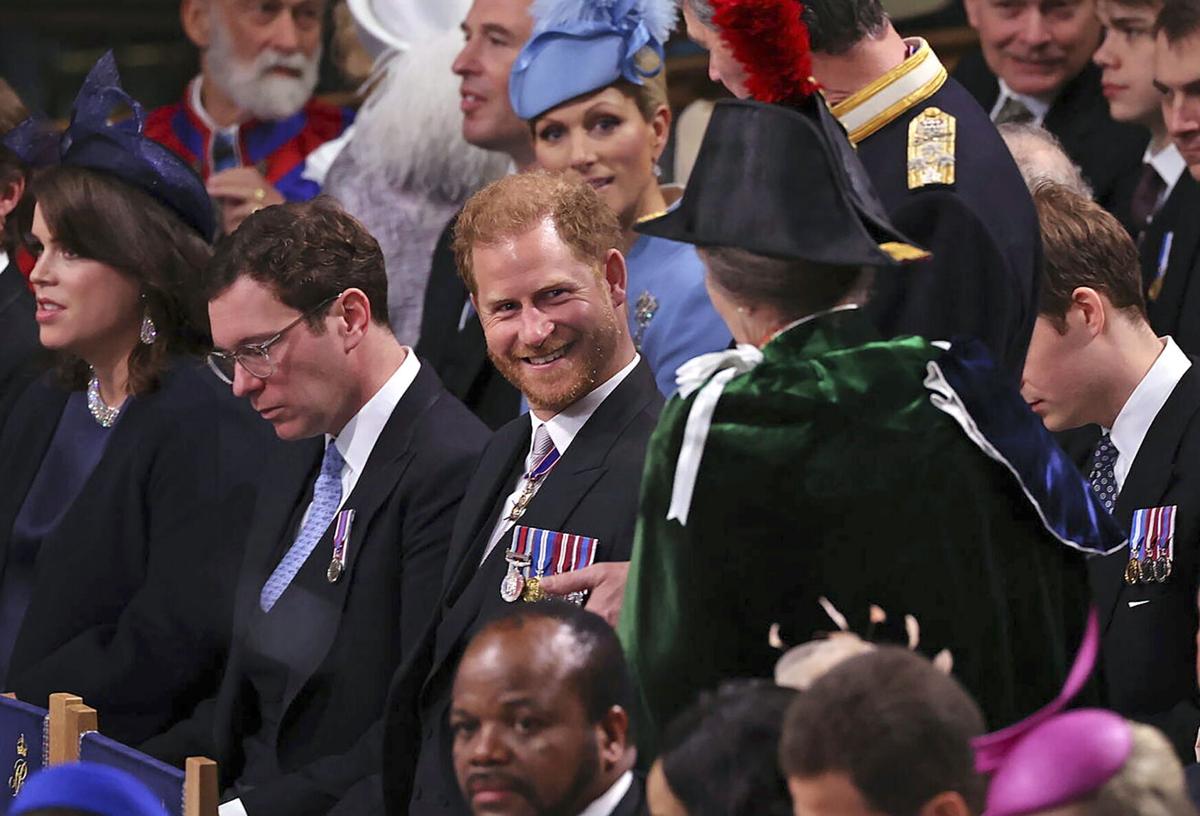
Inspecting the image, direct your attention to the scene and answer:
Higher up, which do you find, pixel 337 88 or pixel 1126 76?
pixel 337 88

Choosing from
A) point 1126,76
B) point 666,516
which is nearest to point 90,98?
point 1126,76

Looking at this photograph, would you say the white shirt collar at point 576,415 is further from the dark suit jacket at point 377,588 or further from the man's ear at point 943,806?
the man's ear at point 943,806

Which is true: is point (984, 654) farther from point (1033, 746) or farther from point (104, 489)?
point (104, 489)

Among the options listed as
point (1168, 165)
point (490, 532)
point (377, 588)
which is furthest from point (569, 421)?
point (1168, 165)

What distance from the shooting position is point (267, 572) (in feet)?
13.8

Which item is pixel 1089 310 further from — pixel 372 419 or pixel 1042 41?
pixel 1042 41

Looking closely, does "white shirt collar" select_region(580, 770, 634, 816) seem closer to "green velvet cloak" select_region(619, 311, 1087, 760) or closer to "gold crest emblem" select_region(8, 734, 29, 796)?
"green velvet cloak" select_region(619, 311, 1087, 760)

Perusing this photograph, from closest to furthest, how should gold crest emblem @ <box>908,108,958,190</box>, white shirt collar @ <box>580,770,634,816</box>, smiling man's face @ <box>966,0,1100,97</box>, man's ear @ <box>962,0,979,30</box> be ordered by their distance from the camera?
white shirt collar @ <box>580,770,634,816</box> < gold crest emblem @ <box>908,108,958,190</box> < smiling man's face @ <box>966,0,1100,97</box> < man's ear @ <box>962,0,979,30</box>

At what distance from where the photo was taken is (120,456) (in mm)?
4617

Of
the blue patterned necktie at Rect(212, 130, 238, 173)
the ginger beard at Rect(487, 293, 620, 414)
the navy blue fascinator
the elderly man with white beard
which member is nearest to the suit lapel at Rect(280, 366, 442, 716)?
the ginger beard at Rect(487, 293, 620, 414)

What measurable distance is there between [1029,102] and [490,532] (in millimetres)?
2280

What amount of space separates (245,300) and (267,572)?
20.6 inches

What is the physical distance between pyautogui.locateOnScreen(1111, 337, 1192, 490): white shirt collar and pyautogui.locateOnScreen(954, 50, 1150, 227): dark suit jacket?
1395mm

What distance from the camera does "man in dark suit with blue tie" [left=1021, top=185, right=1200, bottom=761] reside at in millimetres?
3551
